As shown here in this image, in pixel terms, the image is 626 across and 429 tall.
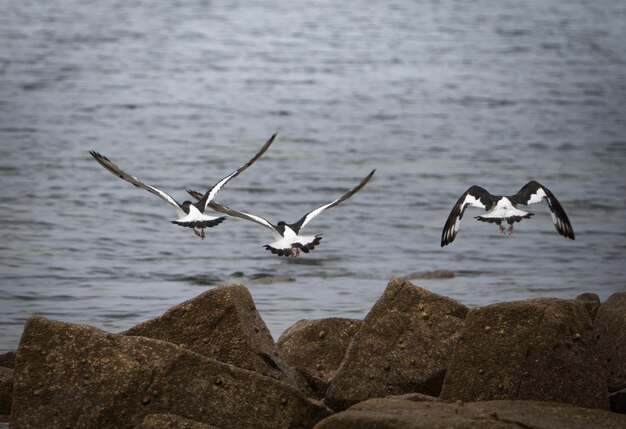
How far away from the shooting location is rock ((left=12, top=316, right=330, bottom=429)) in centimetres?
1009

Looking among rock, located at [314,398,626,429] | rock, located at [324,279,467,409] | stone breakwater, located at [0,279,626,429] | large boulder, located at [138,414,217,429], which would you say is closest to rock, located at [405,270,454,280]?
stone breakwater, located at [0,279,626,429]

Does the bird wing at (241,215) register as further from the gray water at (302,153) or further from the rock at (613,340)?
the rock at (613,340)

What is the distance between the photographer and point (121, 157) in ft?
125

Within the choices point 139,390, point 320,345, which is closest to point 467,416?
point 139,390

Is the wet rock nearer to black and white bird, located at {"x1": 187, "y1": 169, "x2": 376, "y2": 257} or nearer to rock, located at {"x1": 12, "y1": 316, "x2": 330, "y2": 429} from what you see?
black and white bird, located at {"x1": 187, "y1": 169, "x2": 376, "y2": 257}

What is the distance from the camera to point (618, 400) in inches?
450

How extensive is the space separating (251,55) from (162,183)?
3615 centimetres

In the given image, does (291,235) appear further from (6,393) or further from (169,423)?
(169,423)

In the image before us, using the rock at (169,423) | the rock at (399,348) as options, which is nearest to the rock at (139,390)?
the rock at (169,423)

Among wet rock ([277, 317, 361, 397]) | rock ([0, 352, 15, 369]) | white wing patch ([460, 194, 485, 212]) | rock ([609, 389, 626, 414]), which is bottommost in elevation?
rock ([0, 352, 15, 369])

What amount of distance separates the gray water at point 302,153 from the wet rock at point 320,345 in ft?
12.1

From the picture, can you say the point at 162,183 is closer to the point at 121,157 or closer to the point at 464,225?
the point at 121,157

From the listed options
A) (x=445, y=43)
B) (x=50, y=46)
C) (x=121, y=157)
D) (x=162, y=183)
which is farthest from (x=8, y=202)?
(x=445, y=43)

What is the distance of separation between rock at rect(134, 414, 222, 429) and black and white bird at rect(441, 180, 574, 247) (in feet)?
19.1
